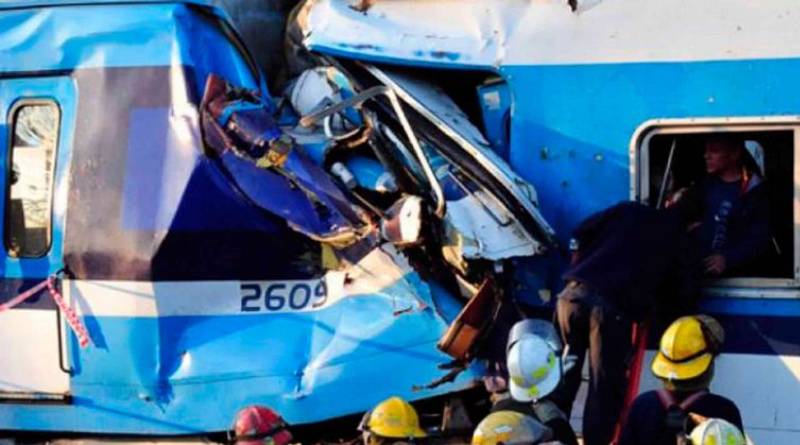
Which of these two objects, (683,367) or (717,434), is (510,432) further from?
(683,367)

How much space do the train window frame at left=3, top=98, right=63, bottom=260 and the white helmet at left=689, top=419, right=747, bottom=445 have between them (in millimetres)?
3298

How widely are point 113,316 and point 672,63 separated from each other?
2556 mm

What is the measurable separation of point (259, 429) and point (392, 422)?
0.53 m

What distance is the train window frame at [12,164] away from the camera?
726 centimetres

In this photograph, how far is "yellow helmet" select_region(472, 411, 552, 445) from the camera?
5176 mm

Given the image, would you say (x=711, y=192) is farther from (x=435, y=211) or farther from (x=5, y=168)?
(x=5, y=168)

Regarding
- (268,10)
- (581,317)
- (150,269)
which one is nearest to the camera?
(581,317)

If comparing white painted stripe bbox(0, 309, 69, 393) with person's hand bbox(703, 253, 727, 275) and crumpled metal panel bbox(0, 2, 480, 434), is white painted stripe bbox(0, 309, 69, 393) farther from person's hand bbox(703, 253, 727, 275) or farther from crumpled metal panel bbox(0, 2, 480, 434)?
person's hand bbox(703, 253, 727, 275)

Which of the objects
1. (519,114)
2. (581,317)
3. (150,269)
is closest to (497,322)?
(581,317)

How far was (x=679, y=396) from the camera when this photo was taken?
5738 millimetres

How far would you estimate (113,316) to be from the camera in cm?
707

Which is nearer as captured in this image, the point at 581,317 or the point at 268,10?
the point at 581,317

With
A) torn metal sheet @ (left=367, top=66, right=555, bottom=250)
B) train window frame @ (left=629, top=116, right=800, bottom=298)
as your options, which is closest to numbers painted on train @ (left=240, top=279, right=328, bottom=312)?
torn metal sheet @ (left=367, top=66, right=555, bottom=250)

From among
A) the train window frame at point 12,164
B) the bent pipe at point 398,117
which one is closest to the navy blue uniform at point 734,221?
the bent pipe at point 398,117
